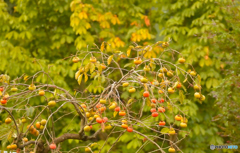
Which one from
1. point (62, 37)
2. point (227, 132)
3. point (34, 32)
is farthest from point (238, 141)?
point (34, 32)

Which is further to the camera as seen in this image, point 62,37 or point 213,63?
point 62,37

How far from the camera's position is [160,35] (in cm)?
474

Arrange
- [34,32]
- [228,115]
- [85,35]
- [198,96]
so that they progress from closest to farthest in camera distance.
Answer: [198,96] < [228,115] < [85,35] < [34,32]

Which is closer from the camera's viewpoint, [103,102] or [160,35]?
[103,102]

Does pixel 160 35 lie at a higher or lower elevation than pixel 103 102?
higher

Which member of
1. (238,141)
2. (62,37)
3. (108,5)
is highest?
(108,5)

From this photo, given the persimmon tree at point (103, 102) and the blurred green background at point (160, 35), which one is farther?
the blurred green background at point (160, 35)

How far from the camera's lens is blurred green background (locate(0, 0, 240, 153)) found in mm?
3939

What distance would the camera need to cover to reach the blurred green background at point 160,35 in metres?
3.94

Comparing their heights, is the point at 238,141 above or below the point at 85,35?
below

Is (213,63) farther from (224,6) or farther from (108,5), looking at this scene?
(108,5)

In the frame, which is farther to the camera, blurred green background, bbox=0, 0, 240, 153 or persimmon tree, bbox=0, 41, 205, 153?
blurred green background, bbox=0, 0, 240, 153

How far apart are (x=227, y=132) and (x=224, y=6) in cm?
170

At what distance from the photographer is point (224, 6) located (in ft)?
13.8
